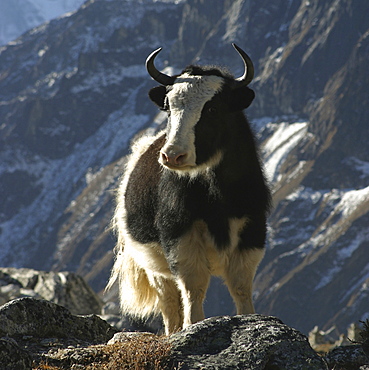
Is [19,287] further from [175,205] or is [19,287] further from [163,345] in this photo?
[163,345]

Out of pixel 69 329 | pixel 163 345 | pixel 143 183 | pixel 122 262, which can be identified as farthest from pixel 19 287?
pixel 163 345

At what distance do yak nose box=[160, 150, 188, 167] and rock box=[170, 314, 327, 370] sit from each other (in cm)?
254

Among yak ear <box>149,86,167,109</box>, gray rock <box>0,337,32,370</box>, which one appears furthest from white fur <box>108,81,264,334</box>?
gray rock <box>0,337,32,370</box>

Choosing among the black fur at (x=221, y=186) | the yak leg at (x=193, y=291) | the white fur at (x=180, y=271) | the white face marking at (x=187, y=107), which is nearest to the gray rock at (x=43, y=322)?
the yak leg at (x=193, y=291)

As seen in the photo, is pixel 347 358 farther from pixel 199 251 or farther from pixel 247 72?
pixel 247 72

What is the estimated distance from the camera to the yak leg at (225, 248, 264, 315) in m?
10.8

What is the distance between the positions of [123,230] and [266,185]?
352 cm

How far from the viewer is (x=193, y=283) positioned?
1062cm

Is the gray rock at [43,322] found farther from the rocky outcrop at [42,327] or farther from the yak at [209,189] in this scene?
the yak at [209,189]

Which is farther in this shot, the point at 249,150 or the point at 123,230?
the point at 123,230

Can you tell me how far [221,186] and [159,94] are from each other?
74.4 inches

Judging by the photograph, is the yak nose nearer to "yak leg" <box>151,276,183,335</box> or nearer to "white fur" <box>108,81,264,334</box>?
"white fur" <box>108,81,264,334</box>

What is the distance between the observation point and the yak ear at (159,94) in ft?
37.7

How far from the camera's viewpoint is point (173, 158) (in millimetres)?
9797
